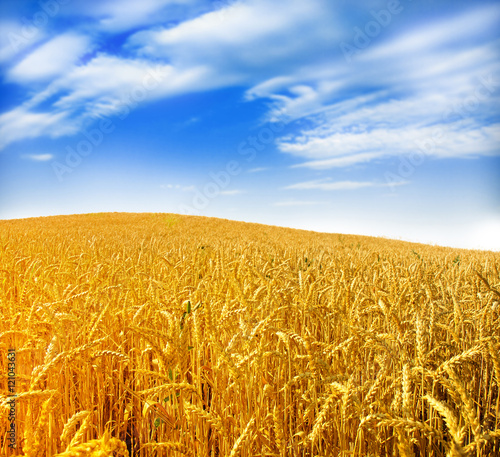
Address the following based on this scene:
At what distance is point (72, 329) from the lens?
2662 mm

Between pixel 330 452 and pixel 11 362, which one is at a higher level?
pixel 11 362

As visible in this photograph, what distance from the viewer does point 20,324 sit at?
2.96 meters

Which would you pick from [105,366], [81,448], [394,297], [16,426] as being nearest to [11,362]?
[16,426]

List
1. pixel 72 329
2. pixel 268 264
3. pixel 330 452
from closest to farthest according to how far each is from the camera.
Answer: pixel 330 452 → pixel 72 329 → pixel 268 264

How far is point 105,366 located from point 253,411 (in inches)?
50.5

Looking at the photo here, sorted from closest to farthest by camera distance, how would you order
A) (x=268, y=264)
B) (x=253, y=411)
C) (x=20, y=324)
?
(x=253, y=411) < (x=20, y=324) < (x=268, y=264)

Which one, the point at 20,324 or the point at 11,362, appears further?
the point at 20,324

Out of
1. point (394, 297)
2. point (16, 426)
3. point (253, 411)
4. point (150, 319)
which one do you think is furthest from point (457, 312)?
point (16, 426)

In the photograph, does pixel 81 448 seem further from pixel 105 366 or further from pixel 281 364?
pixel 105 366

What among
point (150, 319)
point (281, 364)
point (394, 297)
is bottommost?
point (281, 364)

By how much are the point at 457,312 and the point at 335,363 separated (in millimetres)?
837

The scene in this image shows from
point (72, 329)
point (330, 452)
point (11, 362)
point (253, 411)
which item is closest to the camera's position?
point (330, 452)

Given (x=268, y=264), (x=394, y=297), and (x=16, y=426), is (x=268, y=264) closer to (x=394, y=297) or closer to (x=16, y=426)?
(x=394, y=297)

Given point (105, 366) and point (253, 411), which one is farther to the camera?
point (105, 366)
